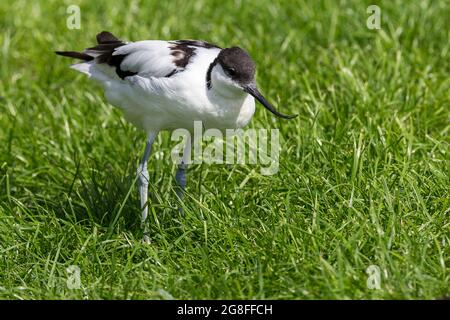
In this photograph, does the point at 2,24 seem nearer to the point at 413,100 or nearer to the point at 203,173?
the point at 203,173

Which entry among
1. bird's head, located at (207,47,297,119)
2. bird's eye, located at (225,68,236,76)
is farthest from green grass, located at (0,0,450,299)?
bird's eye, located at (225,68,236,76)

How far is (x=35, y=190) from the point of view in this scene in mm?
5465

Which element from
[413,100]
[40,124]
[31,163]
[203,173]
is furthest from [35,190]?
[413,100]

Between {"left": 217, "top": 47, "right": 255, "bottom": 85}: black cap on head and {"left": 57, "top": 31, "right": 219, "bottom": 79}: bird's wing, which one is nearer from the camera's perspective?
{"left": 217, "top": 47, "right": 255, "bottom": 85}: black cap on head

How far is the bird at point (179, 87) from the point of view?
4.48 metres

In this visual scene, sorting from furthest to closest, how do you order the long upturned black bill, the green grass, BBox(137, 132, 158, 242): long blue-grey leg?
1. BBox(137, 132, 158, 242): long blue-grey leg
2. the long upturned black bill
3. the green grass

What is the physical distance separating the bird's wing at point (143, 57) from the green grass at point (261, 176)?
0.62 meters

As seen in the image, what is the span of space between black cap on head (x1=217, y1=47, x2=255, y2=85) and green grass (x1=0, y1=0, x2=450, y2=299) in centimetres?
59

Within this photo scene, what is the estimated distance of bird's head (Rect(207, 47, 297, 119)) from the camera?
4.45 metres

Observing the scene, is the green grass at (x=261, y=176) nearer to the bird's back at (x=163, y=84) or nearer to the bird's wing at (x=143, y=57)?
the bird's back at (x=163, y=84)

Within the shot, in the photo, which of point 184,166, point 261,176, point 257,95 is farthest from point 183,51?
point 261,176

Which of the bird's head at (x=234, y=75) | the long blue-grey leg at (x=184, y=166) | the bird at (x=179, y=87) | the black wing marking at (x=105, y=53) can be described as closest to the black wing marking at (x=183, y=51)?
the bird at (x=179, y=87)

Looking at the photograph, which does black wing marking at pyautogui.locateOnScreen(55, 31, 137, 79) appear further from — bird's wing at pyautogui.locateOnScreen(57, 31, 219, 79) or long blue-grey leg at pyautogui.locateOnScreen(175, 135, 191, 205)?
long blue-grey leg at pyautogui.locateOnScreen(175, 135, 191, 205)

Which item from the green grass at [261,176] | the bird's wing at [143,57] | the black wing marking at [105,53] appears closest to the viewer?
the green grass at [261,176]
